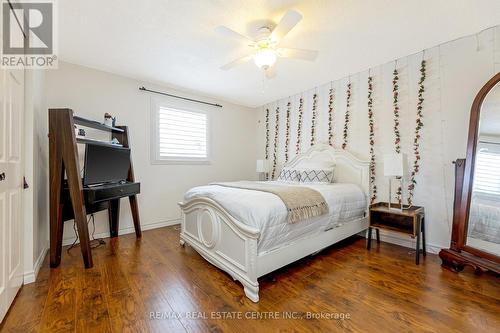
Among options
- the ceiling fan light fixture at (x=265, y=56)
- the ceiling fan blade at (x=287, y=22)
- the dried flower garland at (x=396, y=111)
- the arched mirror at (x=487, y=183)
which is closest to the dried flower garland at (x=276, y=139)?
the dried flower garland at (x=396, y=111)

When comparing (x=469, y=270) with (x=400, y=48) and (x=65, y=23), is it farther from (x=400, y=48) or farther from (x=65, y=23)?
(x=65, y=23)

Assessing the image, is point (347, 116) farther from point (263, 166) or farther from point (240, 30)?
point (240, 30)

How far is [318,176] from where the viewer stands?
3307 mm

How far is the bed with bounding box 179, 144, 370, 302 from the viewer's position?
1798 mm

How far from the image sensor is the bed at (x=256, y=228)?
1.80 metres

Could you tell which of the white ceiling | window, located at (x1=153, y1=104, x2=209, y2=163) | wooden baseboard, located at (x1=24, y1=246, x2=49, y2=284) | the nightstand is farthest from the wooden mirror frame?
wooden baseboard, located at (x1=24, y1=246, x2=49, y2=284)

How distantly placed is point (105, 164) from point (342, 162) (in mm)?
3462

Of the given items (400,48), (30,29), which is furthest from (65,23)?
(400,48)

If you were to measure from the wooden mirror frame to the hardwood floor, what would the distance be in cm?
15

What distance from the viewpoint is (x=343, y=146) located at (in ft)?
11.7

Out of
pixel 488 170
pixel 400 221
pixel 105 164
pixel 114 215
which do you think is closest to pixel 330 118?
pixel 400 221

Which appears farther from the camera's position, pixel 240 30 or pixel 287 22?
pixel 240 30

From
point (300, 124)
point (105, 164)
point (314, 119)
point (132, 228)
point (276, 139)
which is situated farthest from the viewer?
point (276, 139)

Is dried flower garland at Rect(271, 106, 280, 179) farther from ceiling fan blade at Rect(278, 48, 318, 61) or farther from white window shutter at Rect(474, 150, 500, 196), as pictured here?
white window shutter at Rect(474, 150, 500, 196)
